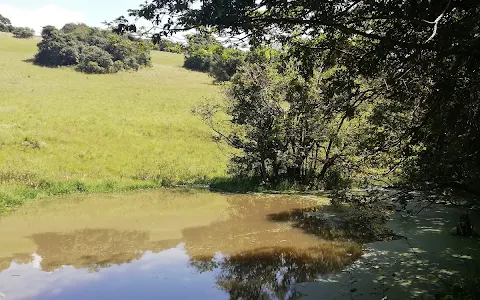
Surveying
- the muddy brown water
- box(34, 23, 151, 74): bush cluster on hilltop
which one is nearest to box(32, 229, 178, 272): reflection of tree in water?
the muddy brown water

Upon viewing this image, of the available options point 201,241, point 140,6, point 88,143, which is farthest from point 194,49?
point 88,143

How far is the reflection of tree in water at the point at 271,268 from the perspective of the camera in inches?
246

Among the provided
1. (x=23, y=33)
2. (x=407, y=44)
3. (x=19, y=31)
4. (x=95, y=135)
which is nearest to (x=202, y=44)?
(x=407, y=44)

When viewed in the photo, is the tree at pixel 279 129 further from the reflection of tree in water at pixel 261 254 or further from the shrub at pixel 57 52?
the shrub at pixel 57 52

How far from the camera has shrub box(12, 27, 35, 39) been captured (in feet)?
173

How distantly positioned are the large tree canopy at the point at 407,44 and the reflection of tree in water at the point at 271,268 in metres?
2.31

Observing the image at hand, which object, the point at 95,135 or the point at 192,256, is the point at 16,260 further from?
the point at 95,135

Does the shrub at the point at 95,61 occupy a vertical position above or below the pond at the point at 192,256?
above

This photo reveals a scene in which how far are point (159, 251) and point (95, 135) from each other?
515 inches

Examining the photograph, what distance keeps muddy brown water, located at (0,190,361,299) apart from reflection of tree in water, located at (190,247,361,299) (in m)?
0.02

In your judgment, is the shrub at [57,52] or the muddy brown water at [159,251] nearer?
the muddy brown water at [159,251]

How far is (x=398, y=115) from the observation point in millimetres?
7242

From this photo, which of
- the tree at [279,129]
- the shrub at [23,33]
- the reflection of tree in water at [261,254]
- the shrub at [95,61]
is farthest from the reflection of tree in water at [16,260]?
the shrub at [23,33]

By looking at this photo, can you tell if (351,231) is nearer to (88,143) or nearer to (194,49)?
(194,49)
